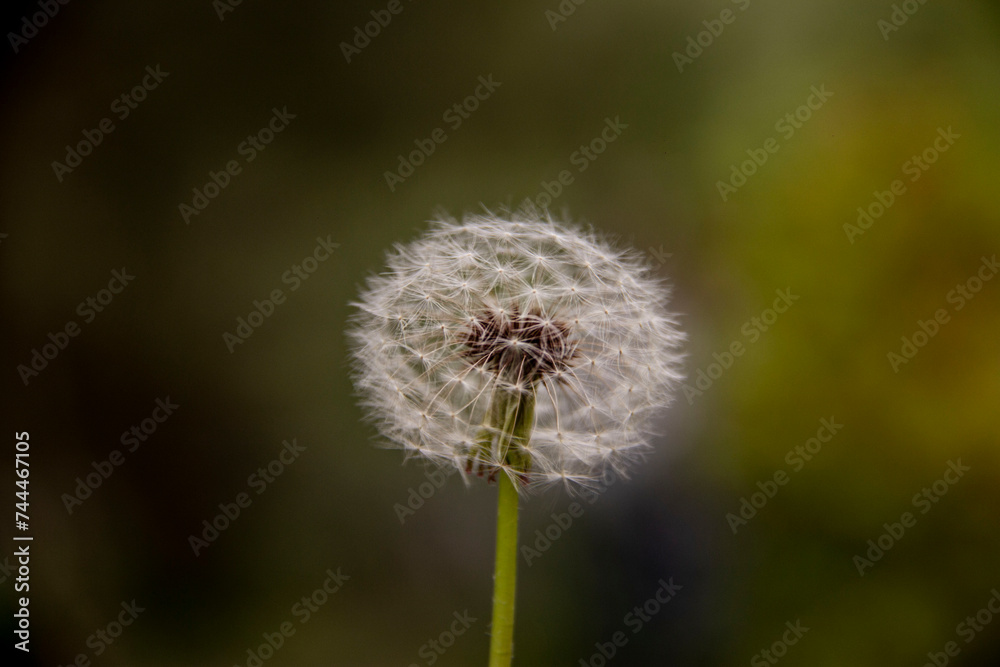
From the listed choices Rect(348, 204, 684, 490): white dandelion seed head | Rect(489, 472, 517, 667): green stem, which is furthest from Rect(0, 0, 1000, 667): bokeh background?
Rect(489, 472, 517, 667): green stem

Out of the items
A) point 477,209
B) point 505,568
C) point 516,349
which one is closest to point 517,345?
point 516,349

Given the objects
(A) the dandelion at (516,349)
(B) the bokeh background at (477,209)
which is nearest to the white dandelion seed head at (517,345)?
(A) the dandelion at (516,349)

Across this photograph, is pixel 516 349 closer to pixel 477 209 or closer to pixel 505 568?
pixel 505 568

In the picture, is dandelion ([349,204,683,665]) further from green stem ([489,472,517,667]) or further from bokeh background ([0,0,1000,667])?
bokeh background ([0,0,1000,667])

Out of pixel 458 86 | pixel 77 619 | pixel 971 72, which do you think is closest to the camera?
pixel 971 72

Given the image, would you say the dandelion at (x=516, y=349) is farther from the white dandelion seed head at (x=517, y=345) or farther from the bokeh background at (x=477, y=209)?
the bokeh background at (x=477, y=209)

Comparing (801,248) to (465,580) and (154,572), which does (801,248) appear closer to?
(465,580)

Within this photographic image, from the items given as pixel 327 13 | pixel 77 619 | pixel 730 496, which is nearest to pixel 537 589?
pixel 730 496

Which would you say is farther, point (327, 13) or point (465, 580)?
point (465, 580)

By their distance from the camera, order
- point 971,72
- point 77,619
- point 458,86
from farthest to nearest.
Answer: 1. point 458,86
2. point 77,619
3. point 971,72

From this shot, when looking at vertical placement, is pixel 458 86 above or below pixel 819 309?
below
